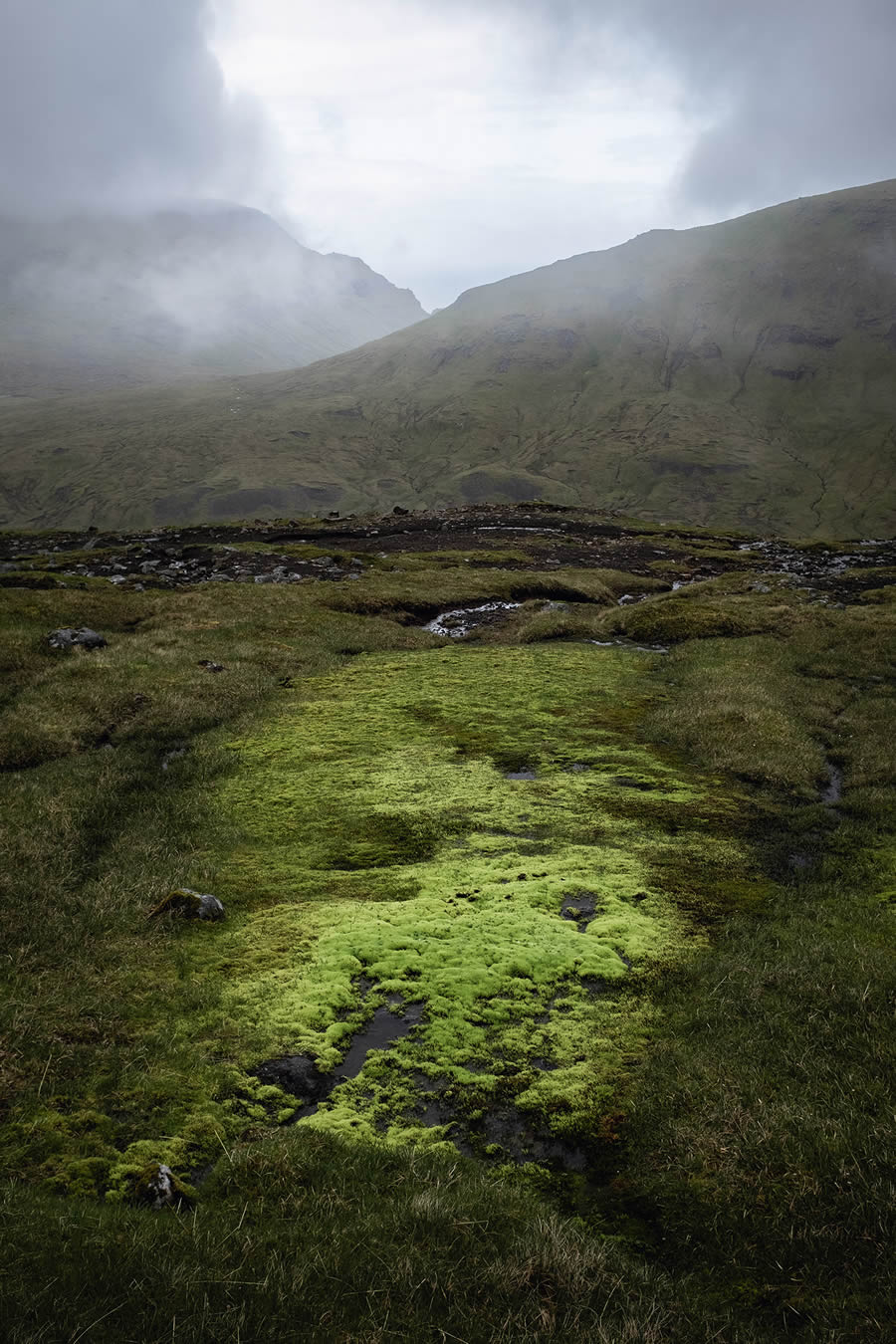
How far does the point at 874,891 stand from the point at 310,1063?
1089cm

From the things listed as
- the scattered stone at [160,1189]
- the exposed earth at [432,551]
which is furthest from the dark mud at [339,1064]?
the exposed earth at [432,551]

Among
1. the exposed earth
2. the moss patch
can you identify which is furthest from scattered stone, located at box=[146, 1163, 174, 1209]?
the exposed earth

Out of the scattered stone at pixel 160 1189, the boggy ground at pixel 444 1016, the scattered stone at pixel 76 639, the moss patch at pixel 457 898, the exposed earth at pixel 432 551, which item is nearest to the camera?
the boggy ground at pixel 444 1016

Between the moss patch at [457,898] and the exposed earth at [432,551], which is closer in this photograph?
the moss patch at [457,898]

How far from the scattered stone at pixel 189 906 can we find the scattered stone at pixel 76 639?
2042cm

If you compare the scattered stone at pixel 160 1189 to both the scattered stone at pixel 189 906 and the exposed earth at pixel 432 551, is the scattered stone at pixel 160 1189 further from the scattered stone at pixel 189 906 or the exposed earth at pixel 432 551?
the exposed earth at pixel 432 551

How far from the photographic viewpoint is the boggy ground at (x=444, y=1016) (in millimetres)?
6098

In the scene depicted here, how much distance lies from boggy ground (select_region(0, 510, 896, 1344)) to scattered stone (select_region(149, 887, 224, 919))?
28cm

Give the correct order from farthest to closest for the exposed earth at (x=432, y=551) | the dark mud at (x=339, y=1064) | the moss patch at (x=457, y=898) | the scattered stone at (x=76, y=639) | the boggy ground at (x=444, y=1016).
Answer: the exposed earth at (x=432, y=551) → the scattered stone at (x=76, y=639) → the moss patch at (x=457, y=898) → the dark mud at (x=339, y=1064) → the boggy ground at (x=444, y=1016)

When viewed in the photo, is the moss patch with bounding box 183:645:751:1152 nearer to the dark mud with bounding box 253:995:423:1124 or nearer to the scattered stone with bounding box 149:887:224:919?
the dark mud with bounding box 253:995:423:1124

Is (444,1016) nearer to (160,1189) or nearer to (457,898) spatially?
(457,898)

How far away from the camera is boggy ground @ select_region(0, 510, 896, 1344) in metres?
6.10

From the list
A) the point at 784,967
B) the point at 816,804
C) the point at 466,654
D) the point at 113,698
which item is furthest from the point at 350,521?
the point at 784,967

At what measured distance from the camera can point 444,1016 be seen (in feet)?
34.3
